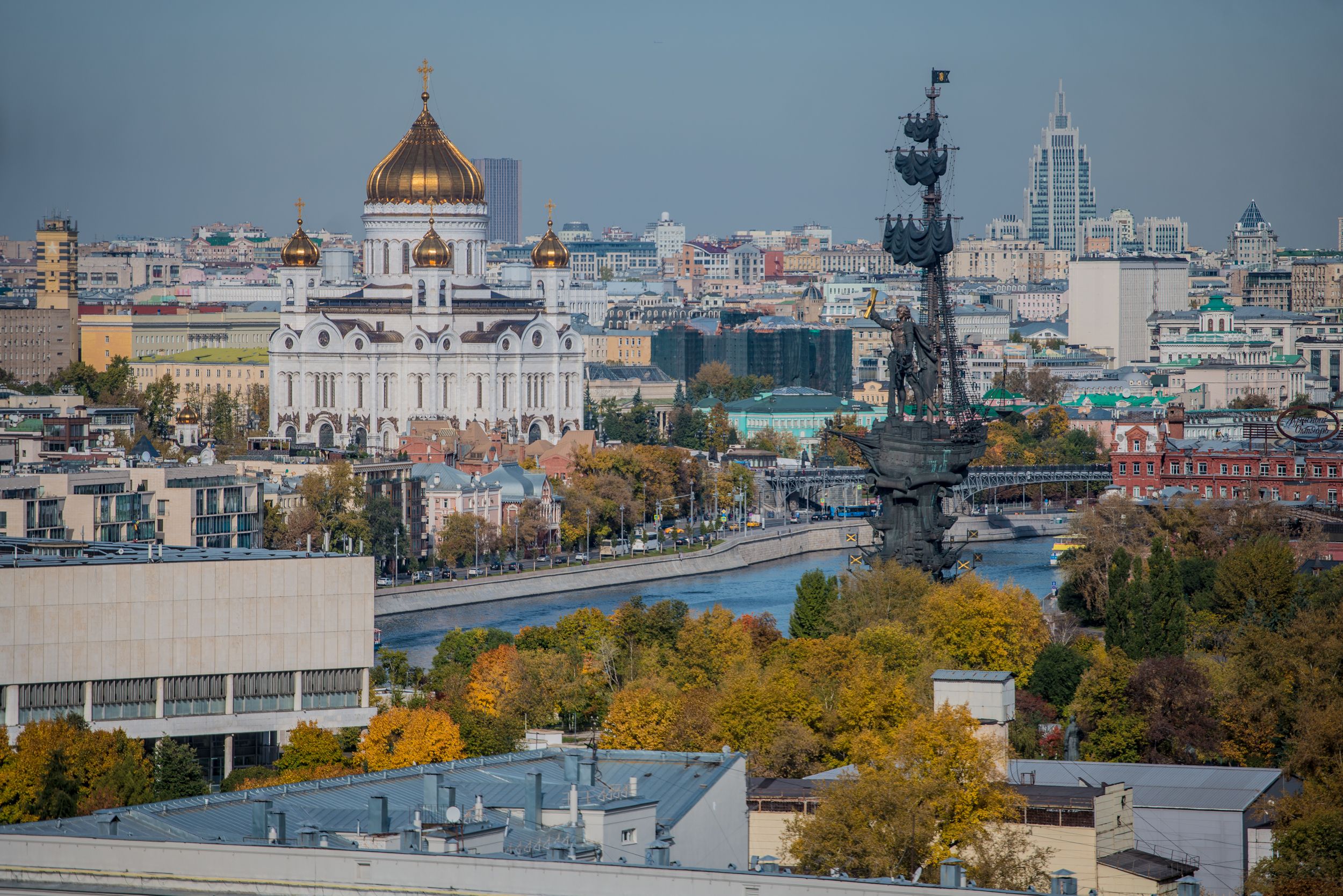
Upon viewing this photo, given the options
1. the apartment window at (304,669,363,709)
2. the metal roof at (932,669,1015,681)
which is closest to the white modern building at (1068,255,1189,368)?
the apartment window at (304,669,363,709)

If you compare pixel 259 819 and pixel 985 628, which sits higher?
pixel 259 819

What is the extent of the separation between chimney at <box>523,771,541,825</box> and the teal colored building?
7583 centimetres

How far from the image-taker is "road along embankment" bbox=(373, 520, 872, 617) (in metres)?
56.1

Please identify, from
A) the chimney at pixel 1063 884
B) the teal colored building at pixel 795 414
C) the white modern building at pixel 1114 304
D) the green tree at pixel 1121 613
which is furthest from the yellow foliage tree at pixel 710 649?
the white modern building at pixel 1114 304

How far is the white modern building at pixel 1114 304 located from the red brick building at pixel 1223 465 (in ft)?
246

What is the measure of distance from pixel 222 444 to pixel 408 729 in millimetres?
49236

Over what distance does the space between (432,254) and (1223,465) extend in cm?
3120

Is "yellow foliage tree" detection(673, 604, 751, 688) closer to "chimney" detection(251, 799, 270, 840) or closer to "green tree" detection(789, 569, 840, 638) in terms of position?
"green tree" detection(789, 569, 840, 638)

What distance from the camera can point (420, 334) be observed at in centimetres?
8650

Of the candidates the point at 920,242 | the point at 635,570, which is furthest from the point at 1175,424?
the point at 920,242

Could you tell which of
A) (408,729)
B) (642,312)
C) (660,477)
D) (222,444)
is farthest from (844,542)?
(642,312)

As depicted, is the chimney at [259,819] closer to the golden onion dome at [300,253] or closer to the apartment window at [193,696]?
the apartment window at [193,696]

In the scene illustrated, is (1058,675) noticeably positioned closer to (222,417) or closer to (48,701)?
(48,701)

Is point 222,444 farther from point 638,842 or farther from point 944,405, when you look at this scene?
point 638,842
